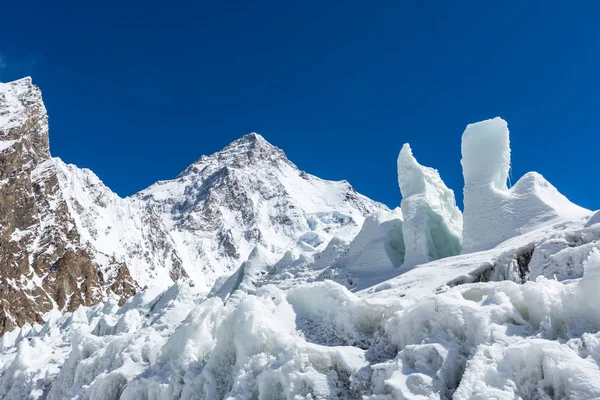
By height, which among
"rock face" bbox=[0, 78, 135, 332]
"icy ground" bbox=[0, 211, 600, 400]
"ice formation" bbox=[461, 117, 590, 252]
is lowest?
"icy ground" bbox=[0, 211, 600, 400]

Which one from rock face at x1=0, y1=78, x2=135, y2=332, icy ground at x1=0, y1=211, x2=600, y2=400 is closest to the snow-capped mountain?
icy ground at x1=0, y1=211, x2=600, y2=400

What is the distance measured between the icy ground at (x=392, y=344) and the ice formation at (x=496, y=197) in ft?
16.6

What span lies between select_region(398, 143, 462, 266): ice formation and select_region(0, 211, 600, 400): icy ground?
800cm

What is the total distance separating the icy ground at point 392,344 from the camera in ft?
30.4

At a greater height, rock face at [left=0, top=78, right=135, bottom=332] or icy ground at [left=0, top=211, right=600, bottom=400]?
rock face at [left=0, top=78, right=135, bottom=332]

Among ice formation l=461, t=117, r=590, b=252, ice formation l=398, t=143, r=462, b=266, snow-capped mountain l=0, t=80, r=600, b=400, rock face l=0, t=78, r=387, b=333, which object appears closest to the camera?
snow-capped mountain l=0, t=80, r=600, b=400

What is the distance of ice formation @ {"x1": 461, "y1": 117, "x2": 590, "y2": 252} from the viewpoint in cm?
2823

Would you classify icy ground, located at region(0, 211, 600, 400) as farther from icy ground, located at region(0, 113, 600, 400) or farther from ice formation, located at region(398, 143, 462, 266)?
ice formation, located at region(398, 143, 462, 266)

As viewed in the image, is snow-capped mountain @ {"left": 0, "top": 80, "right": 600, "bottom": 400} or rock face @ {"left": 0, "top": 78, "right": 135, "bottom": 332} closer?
snow-capped mountain @ {"left": 0, "top": 80, "right": 600, "bottom": 400}

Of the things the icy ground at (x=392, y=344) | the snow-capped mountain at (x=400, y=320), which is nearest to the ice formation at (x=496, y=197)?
the snow-capped mountain at (x=400, y=320)

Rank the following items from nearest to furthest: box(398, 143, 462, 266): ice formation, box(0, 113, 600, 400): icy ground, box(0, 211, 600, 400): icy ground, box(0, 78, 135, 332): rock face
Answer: box(0, 211, 600, 400): icy ground, box(0, 113, 600, 400): icy ground, box(398, 143, 462, 266): ice formation, box(0, 78, 135, 332): rock face

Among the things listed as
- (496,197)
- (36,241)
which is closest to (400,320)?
(496,197)

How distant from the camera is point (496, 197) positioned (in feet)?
102

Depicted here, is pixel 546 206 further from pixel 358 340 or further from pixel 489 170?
pixel 358 340
